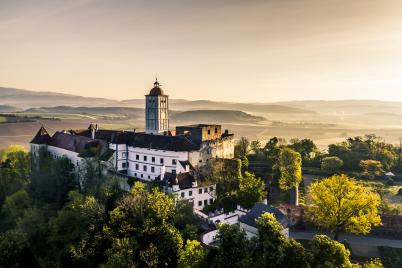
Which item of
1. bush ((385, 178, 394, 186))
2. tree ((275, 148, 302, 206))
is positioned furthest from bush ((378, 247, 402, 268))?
bush ((385, 178, 394, 186))

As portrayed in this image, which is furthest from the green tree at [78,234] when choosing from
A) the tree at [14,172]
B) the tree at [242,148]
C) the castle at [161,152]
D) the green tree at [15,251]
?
the tree at [242,148]

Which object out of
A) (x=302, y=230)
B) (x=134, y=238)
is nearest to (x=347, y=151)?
(x=302, y=230)

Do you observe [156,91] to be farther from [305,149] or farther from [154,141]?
[305,149]

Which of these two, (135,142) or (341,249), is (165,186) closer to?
(135,142)

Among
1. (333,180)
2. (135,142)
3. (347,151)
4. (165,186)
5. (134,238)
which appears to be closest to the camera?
(134,238)

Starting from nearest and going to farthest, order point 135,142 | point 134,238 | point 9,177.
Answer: point 134,238 < point 135,142 < point 9,177

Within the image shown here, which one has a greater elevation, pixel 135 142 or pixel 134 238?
pixel 135 142
